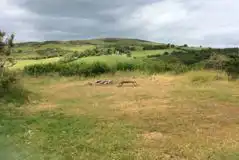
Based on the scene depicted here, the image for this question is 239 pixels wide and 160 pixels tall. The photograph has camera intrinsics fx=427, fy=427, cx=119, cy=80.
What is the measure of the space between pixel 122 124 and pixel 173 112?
3423mm

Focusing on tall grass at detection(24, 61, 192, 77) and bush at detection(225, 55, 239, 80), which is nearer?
bush at detection(225, 55, 239, 80)

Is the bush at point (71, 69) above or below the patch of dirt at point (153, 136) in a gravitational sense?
above

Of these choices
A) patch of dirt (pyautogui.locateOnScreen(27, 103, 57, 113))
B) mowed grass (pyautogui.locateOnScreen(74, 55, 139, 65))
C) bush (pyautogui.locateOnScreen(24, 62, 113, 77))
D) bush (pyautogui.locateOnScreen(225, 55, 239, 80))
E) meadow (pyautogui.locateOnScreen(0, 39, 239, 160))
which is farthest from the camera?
mowed grass (pyautogui.locateOnScreen(74, 55, 139, 65))

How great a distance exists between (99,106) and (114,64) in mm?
27538

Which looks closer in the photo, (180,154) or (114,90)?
(180,154)

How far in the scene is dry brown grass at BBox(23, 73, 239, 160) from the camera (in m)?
11.6

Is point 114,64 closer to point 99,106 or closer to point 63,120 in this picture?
point 99,106

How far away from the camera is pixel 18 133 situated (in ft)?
45.0

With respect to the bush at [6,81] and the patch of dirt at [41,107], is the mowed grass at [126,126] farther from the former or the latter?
the bush at [6,81]

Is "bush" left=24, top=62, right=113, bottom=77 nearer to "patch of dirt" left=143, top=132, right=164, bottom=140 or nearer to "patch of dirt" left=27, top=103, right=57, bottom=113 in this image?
"patch of dirt" left=27, top=103, right=57, bottom=113

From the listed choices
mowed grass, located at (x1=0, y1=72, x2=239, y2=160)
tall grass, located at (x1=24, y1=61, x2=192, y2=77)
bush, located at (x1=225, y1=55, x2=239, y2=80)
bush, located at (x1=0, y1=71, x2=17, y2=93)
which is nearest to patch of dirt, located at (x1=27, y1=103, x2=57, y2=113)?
mowed grass, located at (x1=0, y1=72, x2=239, y2=160)

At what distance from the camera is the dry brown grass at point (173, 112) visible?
11.6 m

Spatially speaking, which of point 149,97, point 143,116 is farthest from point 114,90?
point 143,116

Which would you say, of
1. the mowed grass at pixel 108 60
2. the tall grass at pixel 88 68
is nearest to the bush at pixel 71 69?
the tall grass at pixel 88 68
